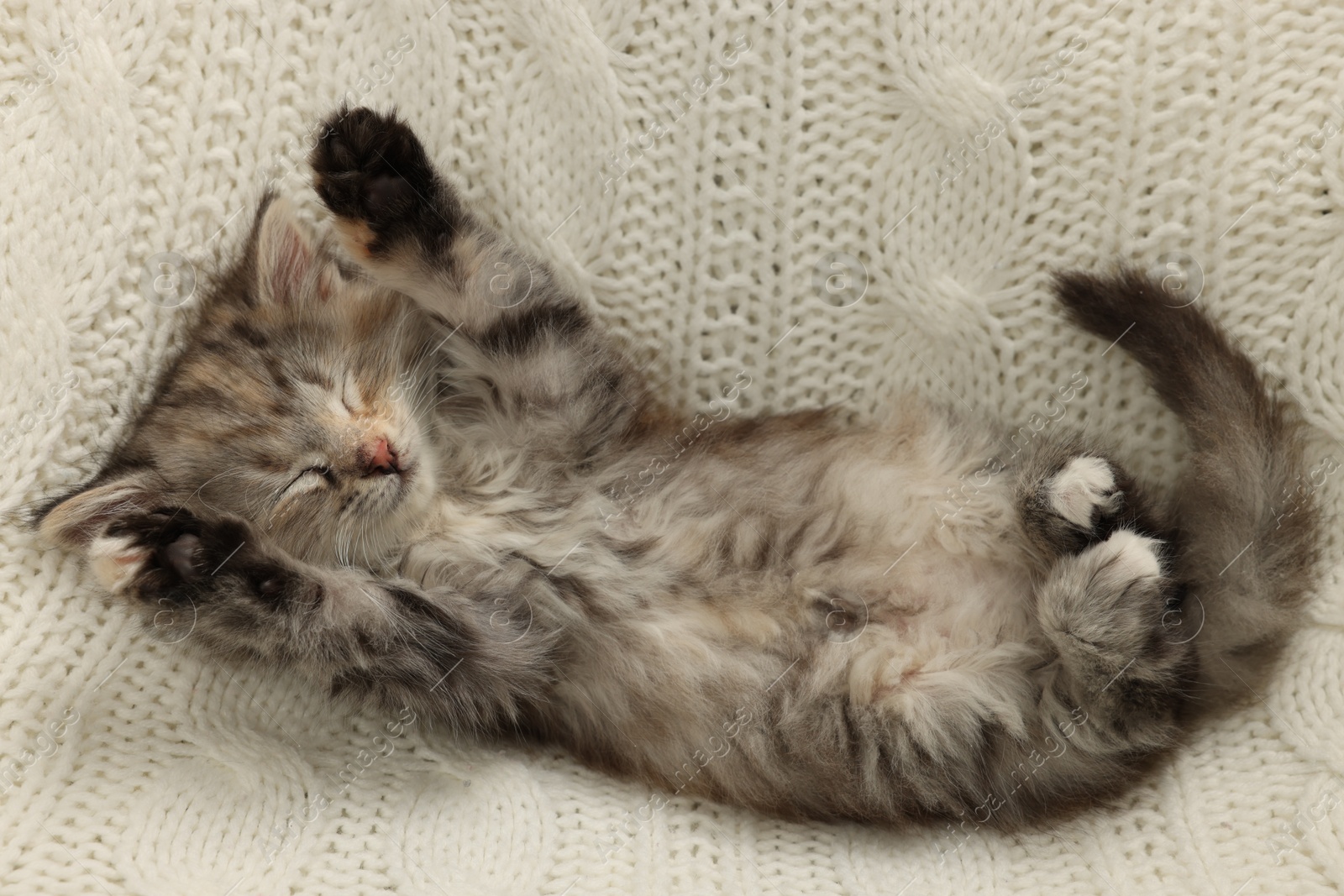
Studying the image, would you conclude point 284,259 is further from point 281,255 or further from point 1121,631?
point 1121,631

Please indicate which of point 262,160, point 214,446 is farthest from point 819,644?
point 262,160

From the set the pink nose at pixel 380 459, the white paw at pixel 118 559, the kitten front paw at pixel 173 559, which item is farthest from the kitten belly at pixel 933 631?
the white paw at pixel 118 559

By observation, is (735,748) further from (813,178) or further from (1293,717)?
(813,178)

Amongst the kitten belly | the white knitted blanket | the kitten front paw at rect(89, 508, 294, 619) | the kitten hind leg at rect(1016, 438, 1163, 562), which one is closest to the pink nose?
the kitten front paw at rect(89, 508, 294, 619)

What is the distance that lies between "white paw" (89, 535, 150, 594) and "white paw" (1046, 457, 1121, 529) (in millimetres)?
1490

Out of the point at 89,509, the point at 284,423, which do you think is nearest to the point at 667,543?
the point at 284,423

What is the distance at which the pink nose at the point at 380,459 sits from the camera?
5.57 ft

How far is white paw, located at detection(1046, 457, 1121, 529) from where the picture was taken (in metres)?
1.69

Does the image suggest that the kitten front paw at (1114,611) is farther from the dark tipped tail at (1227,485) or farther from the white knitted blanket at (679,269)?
the white knitted blanket at (679,269)

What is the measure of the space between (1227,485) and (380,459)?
147cm

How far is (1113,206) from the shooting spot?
1862 millimetres

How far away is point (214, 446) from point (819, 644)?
1.12m

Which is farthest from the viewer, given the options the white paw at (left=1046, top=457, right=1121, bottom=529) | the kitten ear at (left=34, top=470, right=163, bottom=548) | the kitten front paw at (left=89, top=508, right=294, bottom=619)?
the white paw at (left=1046, top=457, right=1121, bottom=529)

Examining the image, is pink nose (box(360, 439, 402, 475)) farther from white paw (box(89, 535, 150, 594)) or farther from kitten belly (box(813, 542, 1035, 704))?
kitten belly (box(813, 542, 1035, 704))
